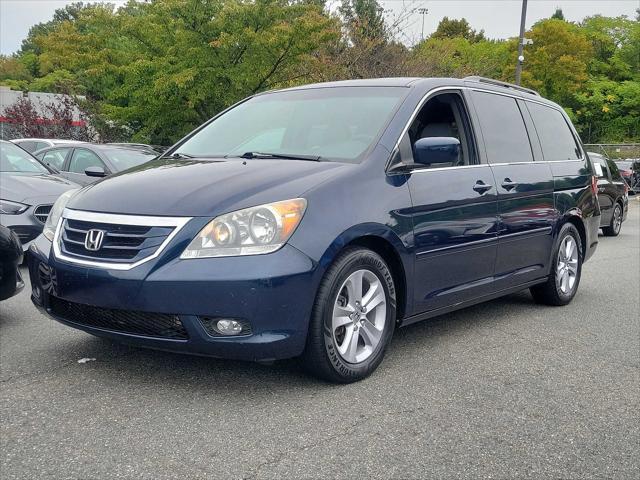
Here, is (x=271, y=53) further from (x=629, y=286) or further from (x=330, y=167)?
(x=330, y=167)

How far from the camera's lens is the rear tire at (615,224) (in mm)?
13617

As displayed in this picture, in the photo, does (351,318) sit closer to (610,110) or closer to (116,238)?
(116,238)

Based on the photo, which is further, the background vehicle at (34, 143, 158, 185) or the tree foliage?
the tree foliage

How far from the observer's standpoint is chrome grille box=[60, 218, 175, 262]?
3418 mm

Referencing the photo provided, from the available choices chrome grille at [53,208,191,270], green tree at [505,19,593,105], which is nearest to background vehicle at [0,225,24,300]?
chrome grille at [53,208,191,270]

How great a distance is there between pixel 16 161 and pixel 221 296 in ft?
20.7

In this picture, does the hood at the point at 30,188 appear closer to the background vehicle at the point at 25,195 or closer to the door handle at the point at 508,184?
the background vehicle at the point at 25,195

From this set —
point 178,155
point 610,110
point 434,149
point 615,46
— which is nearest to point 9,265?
A: point 178,155

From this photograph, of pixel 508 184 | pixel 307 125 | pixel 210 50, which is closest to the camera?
pixel 307 125

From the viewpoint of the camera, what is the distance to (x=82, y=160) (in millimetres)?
11258

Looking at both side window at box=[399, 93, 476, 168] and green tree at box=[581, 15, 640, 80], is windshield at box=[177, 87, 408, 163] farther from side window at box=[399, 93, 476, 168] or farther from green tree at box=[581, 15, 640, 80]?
green tree at box=[581, 15, 640, 80]

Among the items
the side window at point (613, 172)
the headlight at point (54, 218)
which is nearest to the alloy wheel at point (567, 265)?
the headlight at point (54, 218)

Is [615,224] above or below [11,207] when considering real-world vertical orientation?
below

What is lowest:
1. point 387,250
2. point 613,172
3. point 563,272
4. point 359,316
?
point 613,172
